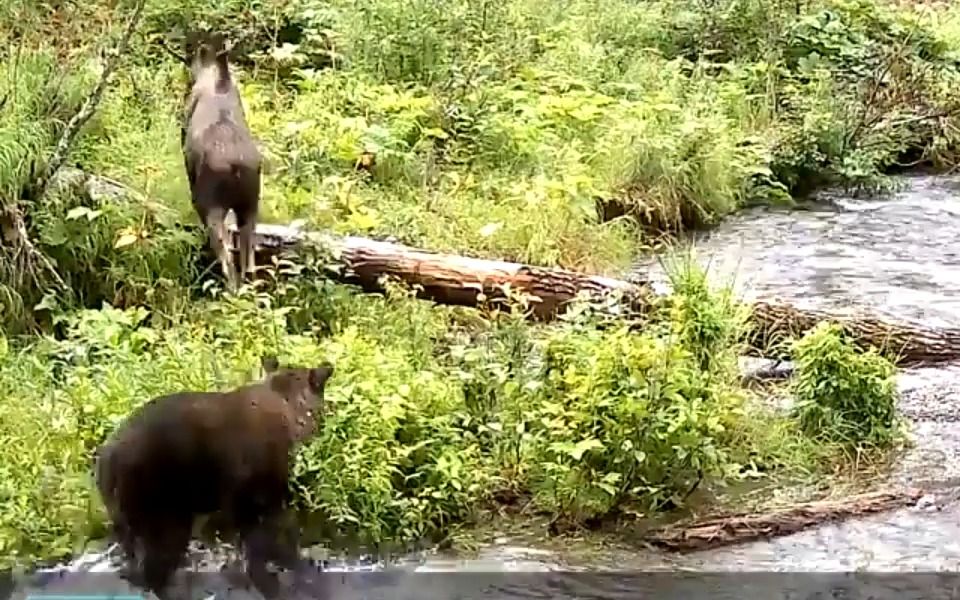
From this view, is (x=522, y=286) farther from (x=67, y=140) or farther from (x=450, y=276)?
(x=67, y=140)

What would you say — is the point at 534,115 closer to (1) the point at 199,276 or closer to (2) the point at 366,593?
(1) the point at 199,276

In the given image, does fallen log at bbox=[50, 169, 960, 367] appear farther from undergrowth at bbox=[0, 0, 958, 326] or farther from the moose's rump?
undergrowth at bbox=[0, 0, 958, 326]

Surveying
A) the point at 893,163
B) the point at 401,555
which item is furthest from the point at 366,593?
the point at 893,163

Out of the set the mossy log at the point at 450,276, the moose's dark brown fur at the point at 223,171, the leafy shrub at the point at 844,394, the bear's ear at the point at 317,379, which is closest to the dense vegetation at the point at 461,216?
the leafy shrub at the point at 844,394

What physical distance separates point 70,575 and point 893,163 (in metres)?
8.93

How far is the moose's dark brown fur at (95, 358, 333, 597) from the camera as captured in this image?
4.59 metres

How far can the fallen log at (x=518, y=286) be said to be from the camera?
24.1 feet

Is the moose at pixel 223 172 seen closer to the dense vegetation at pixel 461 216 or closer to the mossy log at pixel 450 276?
the mossy log at pixel 450 276

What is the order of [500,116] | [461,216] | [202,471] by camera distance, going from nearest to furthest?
[202,471] < [461,216] < [500,116]

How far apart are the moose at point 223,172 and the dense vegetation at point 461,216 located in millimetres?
254

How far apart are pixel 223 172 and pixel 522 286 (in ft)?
5.10

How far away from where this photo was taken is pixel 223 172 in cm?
734
